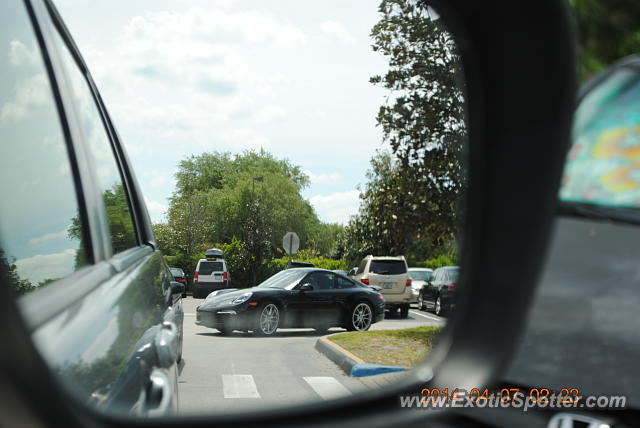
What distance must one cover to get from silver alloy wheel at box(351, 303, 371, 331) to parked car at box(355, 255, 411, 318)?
684cm

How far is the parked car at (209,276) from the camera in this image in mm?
26917

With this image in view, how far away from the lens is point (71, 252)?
1.58 meters

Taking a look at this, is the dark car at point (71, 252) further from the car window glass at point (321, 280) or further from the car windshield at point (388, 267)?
the car windshield at point (388, 267)

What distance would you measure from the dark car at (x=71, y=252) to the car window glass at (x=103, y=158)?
0.01m

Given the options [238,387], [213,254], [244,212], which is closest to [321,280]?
[238,387]

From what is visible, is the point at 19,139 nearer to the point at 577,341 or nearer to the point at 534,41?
the point at 534,41

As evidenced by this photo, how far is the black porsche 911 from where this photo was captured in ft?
45.3

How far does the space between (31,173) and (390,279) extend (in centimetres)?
2249

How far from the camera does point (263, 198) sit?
57.7 meters

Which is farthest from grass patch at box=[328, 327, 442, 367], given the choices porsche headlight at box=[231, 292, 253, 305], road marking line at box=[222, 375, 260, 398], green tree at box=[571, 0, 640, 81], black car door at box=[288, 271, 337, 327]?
green tree at box=[571, 0, 640, 81]

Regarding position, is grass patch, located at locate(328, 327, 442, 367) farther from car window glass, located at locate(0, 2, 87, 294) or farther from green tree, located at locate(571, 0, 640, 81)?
green tree, located at locate(571, 0, 640, 81)

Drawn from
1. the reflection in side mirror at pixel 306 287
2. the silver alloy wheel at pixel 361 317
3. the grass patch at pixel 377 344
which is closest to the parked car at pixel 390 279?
the silver alloy wheel at pixel 361 317

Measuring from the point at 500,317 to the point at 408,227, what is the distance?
9834 mm

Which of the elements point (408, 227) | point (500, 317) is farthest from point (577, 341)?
point (408, 227)
